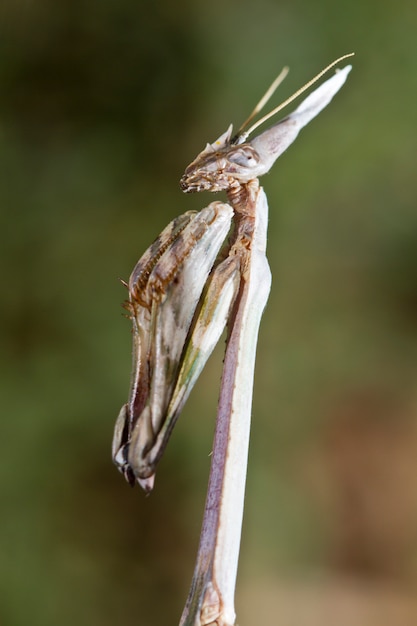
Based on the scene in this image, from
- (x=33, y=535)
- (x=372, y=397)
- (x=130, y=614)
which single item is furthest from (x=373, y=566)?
(x=33, y=535)

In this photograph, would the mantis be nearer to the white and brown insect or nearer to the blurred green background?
the white and brown insect

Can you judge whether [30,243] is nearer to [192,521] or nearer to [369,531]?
[192,521]

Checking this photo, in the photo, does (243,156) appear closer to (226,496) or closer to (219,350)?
(226,496)

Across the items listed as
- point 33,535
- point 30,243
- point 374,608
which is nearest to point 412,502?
point 374,608

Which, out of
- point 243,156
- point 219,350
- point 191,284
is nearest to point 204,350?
point 191,284

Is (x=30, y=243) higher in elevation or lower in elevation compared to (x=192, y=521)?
higher

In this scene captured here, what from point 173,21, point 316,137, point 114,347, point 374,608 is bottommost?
point 374,608
